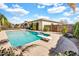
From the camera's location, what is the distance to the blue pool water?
1334 mm

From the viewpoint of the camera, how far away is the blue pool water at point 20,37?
133 cm

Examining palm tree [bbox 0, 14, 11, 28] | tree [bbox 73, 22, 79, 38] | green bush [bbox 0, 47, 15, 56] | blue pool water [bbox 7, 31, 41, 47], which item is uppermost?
palm tree [bbox 0, 14, 11, 28]

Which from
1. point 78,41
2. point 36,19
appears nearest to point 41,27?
point 36,19

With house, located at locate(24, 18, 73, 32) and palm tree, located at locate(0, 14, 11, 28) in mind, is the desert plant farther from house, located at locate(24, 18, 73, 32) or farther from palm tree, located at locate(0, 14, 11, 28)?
palm tree, located at locate(0, 14, 11, 28)

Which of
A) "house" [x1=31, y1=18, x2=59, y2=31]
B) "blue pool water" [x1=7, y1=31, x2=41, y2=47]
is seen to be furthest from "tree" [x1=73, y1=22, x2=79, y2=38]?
"blue pool water" [x1=7, y1=31, x2=41, y2=47]

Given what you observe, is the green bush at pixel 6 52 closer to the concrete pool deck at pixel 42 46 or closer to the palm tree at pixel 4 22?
the concrete pool deck at pixel 42 46

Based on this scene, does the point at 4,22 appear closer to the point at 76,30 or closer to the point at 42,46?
the point at 42,46

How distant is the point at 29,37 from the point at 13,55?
0.20m

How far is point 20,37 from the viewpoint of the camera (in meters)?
1.34

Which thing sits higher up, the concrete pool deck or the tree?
the tree

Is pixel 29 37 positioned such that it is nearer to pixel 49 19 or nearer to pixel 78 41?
pixel 49 19

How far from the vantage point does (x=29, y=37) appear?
4.40 feet

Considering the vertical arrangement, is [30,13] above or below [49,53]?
above

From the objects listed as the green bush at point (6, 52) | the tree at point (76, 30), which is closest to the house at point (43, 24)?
the tree at point (76, 30)
